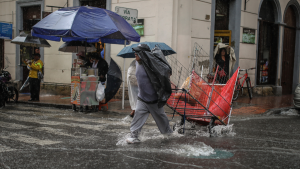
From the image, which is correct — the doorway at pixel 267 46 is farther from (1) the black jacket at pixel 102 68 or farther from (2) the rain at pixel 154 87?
(1) the black jacket at pixel 102 68

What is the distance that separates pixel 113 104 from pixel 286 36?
33.9 feet

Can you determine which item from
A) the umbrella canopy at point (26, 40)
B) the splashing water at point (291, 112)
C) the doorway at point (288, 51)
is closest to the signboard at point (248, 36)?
the doorway at point (288, 51)

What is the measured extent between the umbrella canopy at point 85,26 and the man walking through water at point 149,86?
318 cm

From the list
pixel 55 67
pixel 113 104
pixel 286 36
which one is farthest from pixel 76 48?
pixel 286 36

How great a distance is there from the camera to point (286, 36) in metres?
15.8

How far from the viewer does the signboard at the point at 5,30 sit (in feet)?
47.1

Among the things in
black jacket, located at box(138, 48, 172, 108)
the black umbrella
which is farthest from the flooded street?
the black umbrella

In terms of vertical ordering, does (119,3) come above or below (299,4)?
below

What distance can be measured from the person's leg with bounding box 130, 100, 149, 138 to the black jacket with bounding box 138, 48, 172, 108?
315 mm

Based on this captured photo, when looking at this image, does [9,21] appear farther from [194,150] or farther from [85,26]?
[194,150]

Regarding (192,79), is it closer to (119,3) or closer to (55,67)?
(119,3)

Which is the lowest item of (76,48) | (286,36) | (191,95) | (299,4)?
(191,95)

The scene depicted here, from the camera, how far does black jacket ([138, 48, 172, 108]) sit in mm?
5211

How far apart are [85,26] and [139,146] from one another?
4527 millimetres
